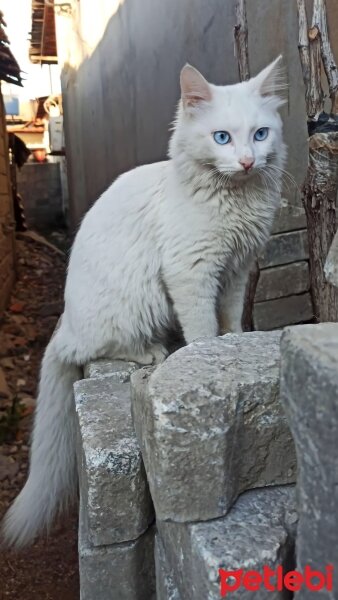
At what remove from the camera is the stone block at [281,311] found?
2.91m

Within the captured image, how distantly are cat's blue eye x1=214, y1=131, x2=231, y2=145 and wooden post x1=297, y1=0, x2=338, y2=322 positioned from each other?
26 cm

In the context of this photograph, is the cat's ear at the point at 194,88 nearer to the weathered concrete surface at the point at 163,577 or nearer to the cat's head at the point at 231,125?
the cat's head at the point at 231,125

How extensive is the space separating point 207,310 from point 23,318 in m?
4.44

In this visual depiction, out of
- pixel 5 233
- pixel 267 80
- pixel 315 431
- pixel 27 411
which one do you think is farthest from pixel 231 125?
pixel 5 233

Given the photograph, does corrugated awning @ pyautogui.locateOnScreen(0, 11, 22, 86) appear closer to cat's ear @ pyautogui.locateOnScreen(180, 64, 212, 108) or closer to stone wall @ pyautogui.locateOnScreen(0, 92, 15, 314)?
stone wall @ pyautogui.locateOnScreen(0, 92, 15, 314)

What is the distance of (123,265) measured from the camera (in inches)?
79.9

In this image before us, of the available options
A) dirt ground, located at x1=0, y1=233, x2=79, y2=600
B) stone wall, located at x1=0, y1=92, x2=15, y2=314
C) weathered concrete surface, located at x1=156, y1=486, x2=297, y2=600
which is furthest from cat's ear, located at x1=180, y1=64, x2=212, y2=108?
stone wall, located at x1=0, y1=92, x2=15, y2=314

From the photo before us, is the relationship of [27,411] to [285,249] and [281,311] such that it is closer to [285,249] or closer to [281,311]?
[281,311]

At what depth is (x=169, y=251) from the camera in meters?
1.88

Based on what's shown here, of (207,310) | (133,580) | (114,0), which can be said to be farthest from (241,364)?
(114,0)

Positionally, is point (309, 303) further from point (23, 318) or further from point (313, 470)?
point (23, 318)

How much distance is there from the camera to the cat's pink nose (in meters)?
1.65

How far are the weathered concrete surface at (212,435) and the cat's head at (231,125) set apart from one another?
83cm

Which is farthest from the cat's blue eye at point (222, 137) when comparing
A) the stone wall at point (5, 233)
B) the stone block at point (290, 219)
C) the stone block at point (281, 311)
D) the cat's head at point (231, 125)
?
the stone wall at point (5, 233)
